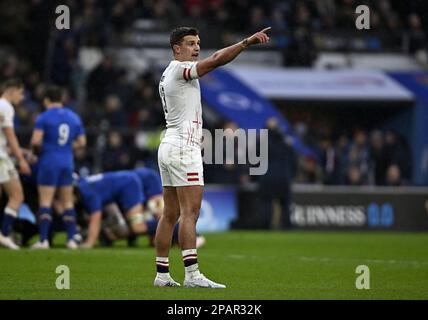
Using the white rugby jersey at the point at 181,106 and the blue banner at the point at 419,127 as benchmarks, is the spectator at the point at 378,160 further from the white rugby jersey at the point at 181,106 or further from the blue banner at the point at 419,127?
the white rugby jersey at the point at 181,106

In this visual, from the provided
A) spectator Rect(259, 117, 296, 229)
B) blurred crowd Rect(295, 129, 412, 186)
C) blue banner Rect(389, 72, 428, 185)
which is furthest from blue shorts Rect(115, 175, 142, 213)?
blue banner Rect(389, 72, 428, 185)

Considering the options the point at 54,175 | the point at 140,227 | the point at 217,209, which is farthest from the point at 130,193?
the point at 217,209

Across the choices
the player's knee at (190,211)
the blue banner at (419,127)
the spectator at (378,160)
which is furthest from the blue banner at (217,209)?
the player's knee at (190,211)

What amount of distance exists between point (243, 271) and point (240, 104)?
1490 cm

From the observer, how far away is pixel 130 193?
17469mm

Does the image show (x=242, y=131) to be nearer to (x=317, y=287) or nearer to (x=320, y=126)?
(x=320, y=126)

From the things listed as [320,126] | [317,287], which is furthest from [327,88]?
Result: [317,287]

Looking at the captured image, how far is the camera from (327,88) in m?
29.0

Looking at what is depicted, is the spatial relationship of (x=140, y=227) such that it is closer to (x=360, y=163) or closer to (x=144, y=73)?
(x=144, y=73)

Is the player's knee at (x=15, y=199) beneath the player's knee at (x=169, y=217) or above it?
beneath

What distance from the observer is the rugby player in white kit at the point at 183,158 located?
35.2ft

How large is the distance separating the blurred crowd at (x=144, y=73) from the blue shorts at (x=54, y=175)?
5574mm

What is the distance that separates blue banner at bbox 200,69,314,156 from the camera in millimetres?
27266
